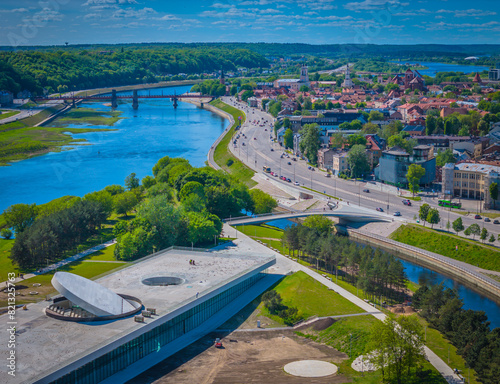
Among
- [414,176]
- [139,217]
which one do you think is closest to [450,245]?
[414,176]

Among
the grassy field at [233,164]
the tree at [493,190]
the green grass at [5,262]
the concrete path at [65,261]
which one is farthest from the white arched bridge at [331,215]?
the green grass at [5,262]

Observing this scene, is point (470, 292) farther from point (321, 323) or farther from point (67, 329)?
point (67, 329)

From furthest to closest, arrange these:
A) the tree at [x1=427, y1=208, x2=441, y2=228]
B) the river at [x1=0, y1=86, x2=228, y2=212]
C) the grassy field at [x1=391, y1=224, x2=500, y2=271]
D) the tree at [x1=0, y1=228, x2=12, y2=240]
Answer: the river at [x1=0, y1=86, x2=228, y2=212] → the tree at [x1=427, y1=208, x2=441, y2=228] → the tree at [x1=0, y1=228, x2=12, y2=240] → the grassy field at [x1=391, y1=224, x2=500, y2=271]

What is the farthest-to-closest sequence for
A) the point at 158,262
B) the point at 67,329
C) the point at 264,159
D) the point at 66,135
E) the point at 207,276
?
1. the point at 66,135
2. the point at 264,159
3. the point at 158,262
4. the point at 207,276
5. the point at 67,329

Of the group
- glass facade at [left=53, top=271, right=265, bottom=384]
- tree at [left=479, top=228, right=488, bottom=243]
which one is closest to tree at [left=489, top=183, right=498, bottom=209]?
tree at [left=479, top=228, right=488, bottom=243]

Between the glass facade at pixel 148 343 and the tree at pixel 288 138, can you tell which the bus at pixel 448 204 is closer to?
the glass facade at pixel 148 343

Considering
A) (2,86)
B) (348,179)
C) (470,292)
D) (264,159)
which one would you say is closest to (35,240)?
(470,292)

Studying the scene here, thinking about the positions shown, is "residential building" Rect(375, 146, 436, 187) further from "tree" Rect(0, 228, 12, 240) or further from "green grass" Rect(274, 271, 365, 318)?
"tree" Rect(0, 228, 12, 240)
